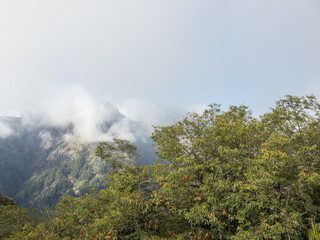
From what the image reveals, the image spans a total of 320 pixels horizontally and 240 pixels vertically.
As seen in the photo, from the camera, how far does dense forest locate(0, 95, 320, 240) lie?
10719 millimetres

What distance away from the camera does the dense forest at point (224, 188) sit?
10719 mm

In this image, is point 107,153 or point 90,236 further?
point 107,153

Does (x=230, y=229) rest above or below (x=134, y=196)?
below

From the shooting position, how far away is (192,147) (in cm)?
1532

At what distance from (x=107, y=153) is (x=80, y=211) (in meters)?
9.40

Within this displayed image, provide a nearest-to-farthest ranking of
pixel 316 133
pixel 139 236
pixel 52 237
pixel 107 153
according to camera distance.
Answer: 1. pixel 139 236
2. pixel 316 133
3. pixel 52 237
4. pixel 107 153

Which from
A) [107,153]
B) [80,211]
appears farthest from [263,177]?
[107,153]

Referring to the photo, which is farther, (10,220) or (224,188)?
(10,220)

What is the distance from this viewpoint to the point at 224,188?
1163 centimetres

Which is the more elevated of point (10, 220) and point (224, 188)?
point (224, 188)

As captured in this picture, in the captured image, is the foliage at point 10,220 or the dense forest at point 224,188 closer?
the dense forest at point 224,188

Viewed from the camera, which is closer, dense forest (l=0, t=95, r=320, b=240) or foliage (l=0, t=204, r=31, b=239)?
dense forest (l=0, t=95, r=320, b=240)

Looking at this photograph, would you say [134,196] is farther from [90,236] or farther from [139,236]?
[90,236]

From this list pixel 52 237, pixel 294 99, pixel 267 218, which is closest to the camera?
pixel 267 218
